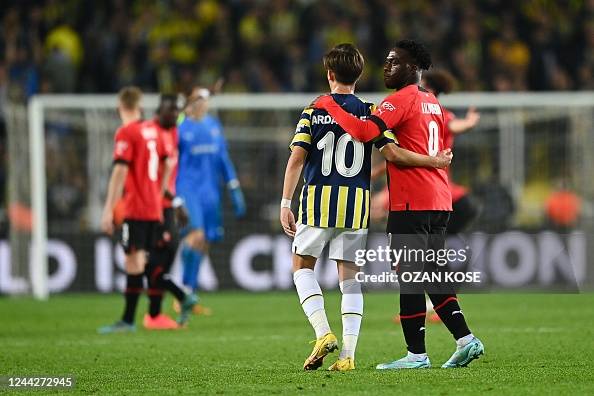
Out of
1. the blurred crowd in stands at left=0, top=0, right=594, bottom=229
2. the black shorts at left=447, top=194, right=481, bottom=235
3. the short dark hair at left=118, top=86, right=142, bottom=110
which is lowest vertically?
the black shorts at left=447, top=194, right=481, bottom=235

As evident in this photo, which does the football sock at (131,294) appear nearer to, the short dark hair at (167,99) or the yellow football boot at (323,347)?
the short dark hair at (167,99)

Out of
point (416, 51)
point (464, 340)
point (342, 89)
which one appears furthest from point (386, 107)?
point (464, 340)

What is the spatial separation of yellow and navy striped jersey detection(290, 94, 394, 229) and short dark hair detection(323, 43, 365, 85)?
0.11 m

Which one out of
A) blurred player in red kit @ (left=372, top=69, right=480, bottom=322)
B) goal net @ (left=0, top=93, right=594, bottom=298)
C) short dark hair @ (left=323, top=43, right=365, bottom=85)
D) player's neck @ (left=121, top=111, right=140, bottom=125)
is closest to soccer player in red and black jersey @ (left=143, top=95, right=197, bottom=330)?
player's neck @ (left=121, top=111, right=140, bottom=125)

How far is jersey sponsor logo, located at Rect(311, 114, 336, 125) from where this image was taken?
689 cm

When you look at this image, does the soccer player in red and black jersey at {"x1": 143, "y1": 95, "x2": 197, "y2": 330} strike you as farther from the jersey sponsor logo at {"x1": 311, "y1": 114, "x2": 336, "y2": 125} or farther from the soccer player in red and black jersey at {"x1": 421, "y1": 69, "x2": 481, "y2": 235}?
the jersey sponsor logo at {"x1": 311, "y1": 114, "x2": 336, "y2": 125}

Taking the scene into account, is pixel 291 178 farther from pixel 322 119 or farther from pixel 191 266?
pixel 191 266

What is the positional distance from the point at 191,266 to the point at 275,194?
2895mm

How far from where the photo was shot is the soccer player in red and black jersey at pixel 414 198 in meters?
6.88

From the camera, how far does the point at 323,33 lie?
18719 mm

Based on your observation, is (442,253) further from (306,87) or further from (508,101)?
(306,87)

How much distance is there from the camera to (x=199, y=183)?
12.6 m

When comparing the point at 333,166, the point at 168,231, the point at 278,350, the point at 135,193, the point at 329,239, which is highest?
the point at 333,166

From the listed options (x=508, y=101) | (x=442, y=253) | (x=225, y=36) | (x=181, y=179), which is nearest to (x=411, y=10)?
(x=225, y=36)
